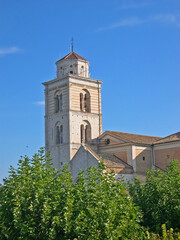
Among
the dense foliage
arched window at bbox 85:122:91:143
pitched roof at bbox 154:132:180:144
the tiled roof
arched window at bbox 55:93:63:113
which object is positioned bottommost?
the dense foliage

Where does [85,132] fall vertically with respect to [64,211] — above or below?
above

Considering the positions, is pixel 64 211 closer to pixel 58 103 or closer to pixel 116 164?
pixel 116 164

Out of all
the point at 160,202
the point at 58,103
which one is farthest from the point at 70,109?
the point at 160,202

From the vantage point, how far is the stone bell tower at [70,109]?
4341 cm

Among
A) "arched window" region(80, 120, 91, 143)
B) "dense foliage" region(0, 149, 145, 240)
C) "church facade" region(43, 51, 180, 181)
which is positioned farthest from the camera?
"arched window" region(80, 120, 91, 143)

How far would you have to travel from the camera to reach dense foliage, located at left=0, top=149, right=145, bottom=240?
1448 cm

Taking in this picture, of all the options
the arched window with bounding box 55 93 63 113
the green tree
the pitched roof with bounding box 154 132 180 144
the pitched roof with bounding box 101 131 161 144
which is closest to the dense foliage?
the green tree

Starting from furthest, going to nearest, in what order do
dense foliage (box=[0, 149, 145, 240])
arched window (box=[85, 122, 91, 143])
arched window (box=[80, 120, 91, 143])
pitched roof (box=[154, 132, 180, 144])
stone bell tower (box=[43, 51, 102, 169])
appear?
arched window (box=[85, 122, 91, 143]), arched window (box=[80, 120, 91, 143]), stone bell tower (box=[43, 51, 102, 169]), pitched roof (box=[154, 132, 180, 144]), dense foliage (box=[0, 149, 145, 240])

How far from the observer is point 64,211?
14805 mm

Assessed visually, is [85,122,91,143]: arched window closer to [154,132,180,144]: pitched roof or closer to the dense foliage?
[154,132,180,144]: pitched roof

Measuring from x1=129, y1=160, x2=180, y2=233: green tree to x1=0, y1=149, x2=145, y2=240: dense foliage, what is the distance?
235cm

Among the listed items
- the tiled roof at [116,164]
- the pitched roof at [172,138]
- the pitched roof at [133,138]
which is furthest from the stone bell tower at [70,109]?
the pitched roof at [172,138]

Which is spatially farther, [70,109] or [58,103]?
[58,103]

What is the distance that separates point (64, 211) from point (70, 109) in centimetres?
2898
